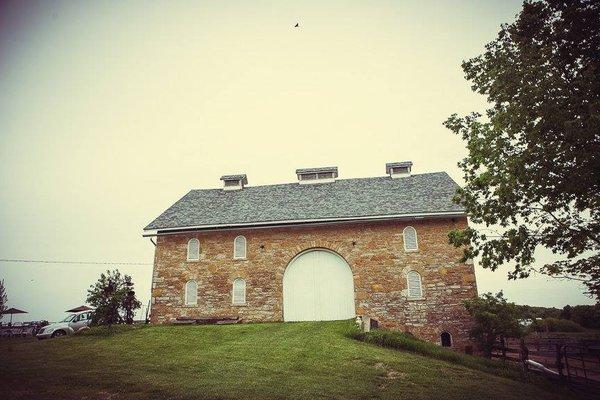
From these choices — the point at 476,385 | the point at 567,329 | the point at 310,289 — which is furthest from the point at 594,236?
the point at 567,329

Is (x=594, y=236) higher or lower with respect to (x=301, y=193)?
lower

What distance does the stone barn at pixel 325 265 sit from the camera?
19.7 m

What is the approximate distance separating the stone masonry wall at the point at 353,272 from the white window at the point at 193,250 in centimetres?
24

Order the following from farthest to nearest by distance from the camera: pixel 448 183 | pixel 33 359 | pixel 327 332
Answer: pixel 448 183, pixel 327 332, pixel 33 359

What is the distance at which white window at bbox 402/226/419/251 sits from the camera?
2066cm

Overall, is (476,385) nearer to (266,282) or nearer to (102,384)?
(102,384)

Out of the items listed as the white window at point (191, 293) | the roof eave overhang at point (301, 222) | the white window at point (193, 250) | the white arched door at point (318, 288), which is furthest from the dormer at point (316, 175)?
the white window at point (191, 293)

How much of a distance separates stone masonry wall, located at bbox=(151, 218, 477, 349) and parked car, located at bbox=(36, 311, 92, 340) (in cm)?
492

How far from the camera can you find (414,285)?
2003cm

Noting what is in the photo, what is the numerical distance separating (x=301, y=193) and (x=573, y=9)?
718 inches

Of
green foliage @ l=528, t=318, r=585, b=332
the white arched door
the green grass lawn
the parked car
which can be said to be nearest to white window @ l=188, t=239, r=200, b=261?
the white arched door

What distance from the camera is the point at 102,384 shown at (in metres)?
8.58

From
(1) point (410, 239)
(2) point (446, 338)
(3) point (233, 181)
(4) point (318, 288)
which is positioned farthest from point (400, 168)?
(3) point (233, 181)

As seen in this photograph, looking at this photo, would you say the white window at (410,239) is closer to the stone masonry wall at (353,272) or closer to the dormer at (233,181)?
the stone masonry wall at (353,272)
